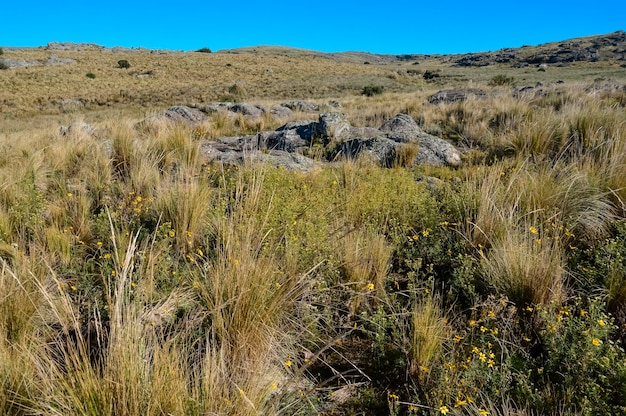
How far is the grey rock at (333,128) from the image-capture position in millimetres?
7516

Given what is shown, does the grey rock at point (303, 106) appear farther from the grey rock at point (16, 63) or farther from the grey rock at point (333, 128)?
the grey rock at point (16, 63)

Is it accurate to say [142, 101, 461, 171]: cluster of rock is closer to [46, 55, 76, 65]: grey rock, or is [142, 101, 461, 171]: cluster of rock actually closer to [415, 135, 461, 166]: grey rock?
[415, 135, 461, 166]: grey rock

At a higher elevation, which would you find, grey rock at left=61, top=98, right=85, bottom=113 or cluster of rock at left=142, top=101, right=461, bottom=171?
grey rock at left=61, top=98, right=85, bottom=113

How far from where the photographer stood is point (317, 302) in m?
2.45

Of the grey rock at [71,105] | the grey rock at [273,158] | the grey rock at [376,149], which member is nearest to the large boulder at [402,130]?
the grey rock at [376,149]

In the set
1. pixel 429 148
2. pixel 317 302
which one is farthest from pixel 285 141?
pixel 317 302

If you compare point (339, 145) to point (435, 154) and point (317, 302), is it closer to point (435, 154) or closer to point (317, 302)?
point (435, 154)

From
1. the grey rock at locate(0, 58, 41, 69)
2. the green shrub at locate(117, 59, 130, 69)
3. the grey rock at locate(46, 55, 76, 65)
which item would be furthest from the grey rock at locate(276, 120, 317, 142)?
the grey rock at locate(46, 55, 76, 65)

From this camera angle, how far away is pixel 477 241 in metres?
3.08

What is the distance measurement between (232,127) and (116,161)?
467 cm

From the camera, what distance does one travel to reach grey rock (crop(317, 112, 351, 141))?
7516 mm

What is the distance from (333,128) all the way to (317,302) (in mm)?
5540

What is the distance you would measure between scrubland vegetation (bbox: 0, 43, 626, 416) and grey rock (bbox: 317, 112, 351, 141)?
338 cm

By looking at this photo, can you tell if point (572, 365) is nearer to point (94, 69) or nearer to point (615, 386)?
point (615, 386)
